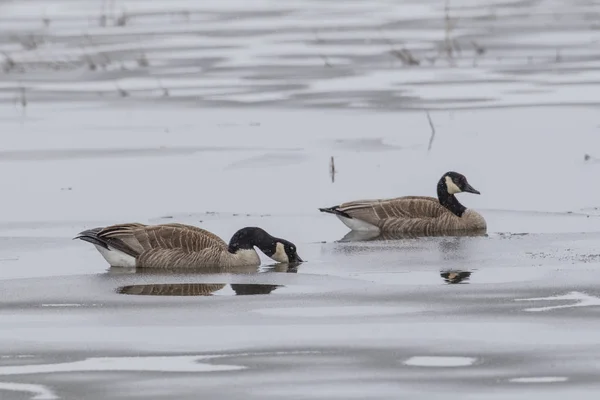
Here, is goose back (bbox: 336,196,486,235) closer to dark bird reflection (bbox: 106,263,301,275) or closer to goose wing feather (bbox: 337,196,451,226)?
goose wing feather (bbox: 337,196,451,226)

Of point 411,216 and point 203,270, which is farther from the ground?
point 411,216

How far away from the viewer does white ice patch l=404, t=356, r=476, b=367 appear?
814 cm

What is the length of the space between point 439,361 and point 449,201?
5.84 m

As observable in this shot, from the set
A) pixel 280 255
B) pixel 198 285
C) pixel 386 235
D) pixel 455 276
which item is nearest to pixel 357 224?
pixel 386 235

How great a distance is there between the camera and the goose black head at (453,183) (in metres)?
14.0

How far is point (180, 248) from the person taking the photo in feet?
38.1

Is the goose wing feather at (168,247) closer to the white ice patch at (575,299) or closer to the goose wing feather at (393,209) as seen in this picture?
the goose wing feather at (393,209)

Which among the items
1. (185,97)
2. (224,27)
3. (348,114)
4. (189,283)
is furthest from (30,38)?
(189,283)

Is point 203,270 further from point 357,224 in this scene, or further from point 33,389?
point 33,389

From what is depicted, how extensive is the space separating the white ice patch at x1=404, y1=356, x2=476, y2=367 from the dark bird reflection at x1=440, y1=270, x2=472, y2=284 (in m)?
2.37

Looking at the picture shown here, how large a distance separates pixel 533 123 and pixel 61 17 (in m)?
21.0

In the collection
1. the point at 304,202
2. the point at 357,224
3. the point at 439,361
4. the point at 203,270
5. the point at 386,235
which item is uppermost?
the point at 304,202

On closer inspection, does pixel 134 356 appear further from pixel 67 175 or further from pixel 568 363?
pixel 67 175

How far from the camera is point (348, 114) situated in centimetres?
2141
